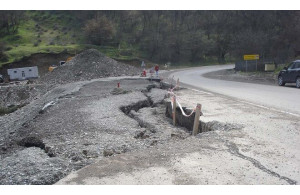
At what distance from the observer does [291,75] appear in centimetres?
1756

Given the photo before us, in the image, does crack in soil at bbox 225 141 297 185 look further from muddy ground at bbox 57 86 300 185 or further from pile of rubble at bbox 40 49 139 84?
pile of rubble at bbox 40 49 139 84

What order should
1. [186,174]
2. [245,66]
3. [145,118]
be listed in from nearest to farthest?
[186,174]
[145,118]
[245,66]

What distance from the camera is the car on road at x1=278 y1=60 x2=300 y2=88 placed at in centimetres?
1708

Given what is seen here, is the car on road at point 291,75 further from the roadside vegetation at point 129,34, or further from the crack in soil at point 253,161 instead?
the roadside vegetation at point 129,34

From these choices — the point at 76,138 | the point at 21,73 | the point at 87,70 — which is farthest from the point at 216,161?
the point at 21,73

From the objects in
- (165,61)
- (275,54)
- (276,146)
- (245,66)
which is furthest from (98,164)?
(165,61)

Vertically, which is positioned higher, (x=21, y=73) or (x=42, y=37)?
(x=42, y=37)

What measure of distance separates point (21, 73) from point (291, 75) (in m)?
33.0

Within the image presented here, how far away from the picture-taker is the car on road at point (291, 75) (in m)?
17.1

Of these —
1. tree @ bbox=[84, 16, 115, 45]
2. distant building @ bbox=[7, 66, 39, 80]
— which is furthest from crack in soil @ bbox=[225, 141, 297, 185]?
tree @ bbox=[84, 16, 115, 45]

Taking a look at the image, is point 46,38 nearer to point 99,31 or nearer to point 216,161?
point 99,31

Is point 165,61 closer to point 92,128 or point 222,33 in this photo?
point 222,33

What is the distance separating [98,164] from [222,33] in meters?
60.3

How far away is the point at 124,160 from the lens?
17.3ft
